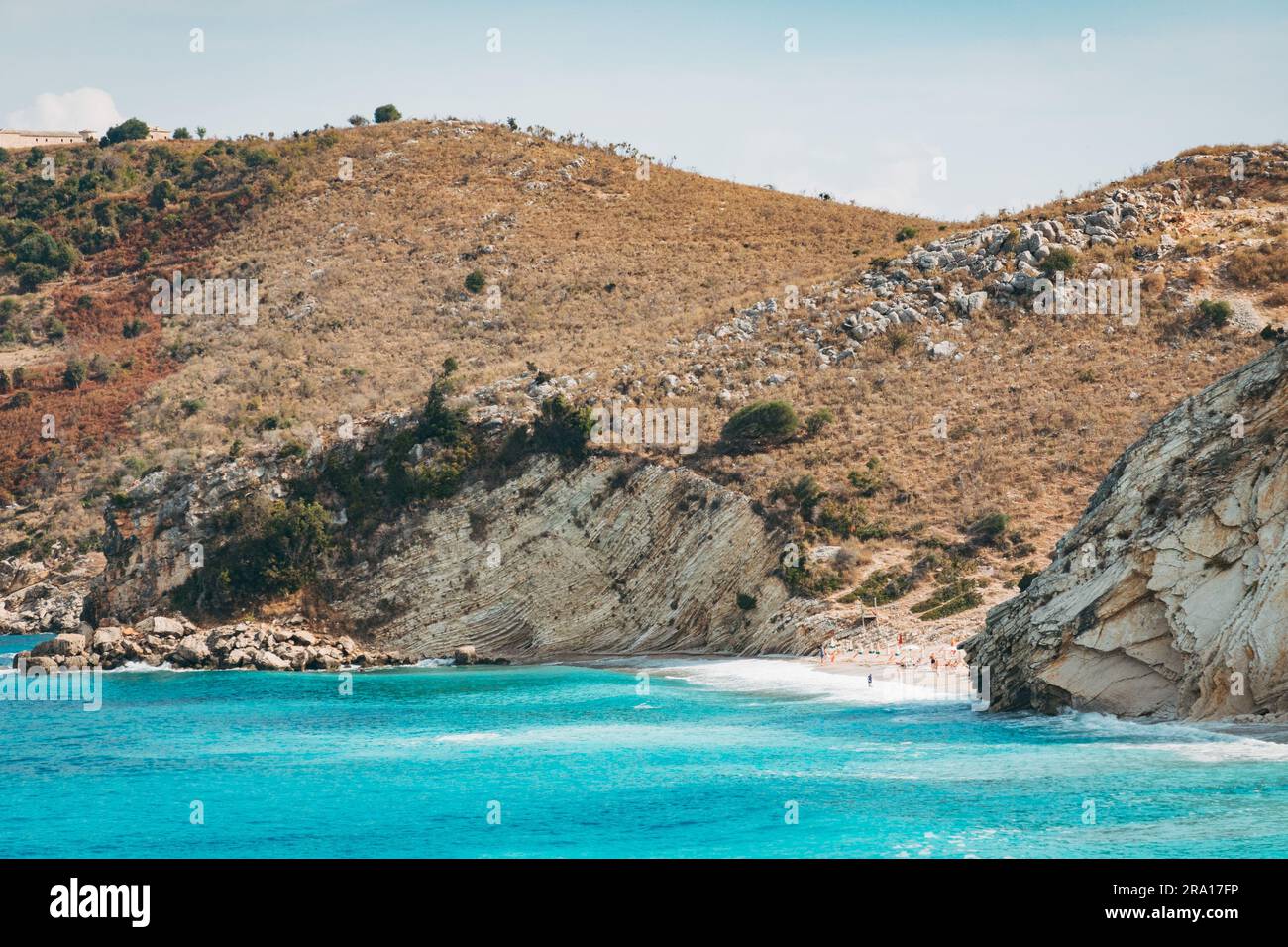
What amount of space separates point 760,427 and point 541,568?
12373 millimetres

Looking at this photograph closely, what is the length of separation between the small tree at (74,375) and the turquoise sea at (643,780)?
56.6 metres

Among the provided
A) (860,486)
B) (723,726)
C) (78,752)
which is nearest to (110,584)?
(78,752)

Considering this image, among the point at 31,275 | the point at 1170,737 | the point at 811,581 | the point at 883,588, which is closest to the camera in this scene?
the point at 1170,737

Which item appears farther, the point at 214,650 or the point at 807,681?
the point at 214,650

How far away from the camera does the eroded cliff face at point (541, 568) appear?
5862 centimetres

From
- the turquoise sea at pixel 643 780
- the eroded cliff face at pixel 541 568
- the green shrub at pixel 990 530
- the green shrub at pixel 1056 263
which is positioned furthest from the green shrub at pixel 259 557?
the green shrub at pixel 1056 263

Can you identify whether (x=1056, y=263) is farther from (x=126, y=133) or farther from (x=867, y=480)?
(x=126, y=133)

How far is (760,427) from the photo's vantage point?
65.7 metres

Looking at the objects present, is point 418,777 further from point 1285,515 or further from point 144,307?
point 144,307

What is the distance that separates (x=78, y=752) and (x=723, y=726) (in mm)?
18055

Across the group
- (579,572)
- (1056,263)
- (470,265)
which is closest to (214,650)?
(579,572)

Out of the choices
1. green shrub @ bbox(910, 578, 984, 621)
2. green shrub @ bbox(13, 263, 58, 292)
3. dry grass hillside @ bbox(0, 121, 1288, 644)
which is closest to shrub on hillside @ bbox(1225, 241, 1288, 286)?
dry grass hillside @ bbox(0, 121, 1288, 644)

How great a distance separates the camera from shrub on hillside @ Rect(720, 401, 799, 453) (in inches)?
2581

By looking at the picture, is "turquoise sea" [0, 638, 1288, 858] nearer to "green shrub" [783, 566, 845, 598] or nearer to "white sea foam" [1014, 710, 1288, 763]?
"white sea foam" [1014, 710, 1288, 763]
